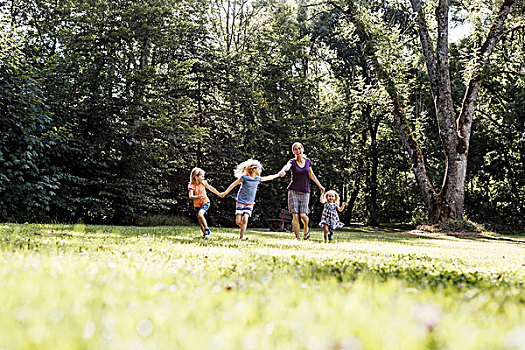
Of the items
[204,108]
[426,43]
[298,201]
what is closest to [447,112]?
[426,43]

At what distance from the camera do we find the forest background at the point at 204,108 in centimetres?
1642

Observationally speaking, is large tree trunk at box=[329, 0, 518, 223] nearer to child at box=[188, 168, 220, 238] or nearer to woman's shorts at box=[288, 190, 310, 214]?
woman's shorts at box=[288, 190, 310, 214]

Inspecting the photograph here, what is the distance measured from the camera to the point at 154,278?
3.41 meters

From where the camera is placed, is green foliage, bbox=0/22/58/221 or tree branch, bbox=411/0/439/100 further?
tree branch, bbox=411/0/439/100

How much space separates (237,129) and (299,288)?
72.5 feet

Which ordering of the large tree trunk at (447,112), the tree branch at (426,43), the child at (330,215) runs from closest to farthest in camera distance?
the child at (330,215), the large tree trunk at (447,112), the tree branch at (426,43)

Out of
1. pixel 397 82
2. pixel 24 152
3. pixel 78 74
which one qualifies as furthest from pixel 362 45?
pixel 24 152

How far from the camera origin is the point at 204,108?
24.2 metres

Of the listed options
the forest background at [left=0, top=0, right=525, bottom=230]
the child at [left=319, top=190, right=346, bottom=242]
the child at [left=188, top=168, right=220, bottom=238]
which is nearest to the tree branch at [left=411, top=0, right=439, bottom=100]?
the forest background at [left=0, top=0, right=525, bottom=230]

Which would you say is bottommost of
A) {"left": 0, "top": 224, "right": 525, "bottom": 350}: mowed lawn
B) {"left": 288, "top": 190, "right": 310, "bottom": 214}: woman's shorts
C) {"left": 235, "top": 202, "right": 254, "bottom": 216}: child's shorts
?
{"left": 0, "top": 224, "right": 525, "bottom": 350}: mowed lawn

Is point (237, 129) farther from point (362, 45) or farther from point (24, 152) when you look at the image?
point (24, 152)

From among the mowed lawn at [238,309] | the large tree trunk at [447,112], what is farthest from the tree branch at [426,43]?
the mowed lawn at [238,309]

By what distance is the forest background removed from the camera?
16422 millimetres

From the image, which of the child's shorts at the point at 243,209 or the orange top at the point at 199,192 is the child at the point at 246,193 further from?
the orange top at the point at 199,192
